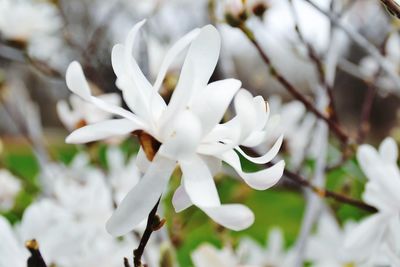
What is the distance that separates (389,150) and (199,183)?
1.07ft

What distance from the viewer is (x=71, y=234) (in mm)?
624

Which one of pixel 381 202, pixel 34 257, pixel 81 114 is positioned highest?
pixel 81 114

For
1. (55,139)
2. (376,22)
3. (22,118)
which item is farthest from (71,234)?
(55,139)

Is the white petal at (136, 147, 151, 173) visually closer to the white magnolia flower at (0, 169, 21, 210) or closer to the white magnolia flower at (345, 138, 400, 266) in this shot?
the white magnolia flower at (345, 138, 400, 266)

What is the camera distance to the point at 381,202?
25.0 inches

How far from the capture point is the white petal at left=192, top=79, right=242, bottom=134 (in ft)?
1.24

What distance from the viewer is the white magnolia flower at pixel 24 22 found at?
1159mm

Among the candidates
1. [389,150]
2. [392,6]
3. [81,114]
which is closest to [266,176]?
[392,6]

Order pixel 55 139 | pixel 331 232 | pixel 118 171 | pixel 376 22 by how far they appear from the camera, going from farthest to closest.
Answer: pixel 55 139, pixel 376 22, pixel 118 171, pixel 331 232

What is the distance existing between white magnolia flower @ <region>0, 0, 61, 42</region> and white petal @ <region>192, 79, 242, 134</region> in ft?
2.78

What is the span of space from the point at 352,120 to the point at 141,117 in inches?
357

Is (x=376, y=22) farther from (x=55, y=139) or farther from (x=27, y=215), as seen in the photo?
(x=55, y=139)

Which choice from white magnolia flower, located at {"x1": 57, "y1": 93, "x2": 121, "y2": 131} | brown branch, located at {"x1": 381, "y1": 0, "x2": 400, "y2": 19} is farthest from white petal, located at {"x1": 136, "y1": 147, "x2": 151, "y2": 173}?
white magnolia flower, located at {"x1": 57, "y1": 93, "x2": 121, "y2": 131}

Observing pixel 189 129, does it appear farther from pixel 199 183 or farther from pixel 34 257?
pixel 34 257
